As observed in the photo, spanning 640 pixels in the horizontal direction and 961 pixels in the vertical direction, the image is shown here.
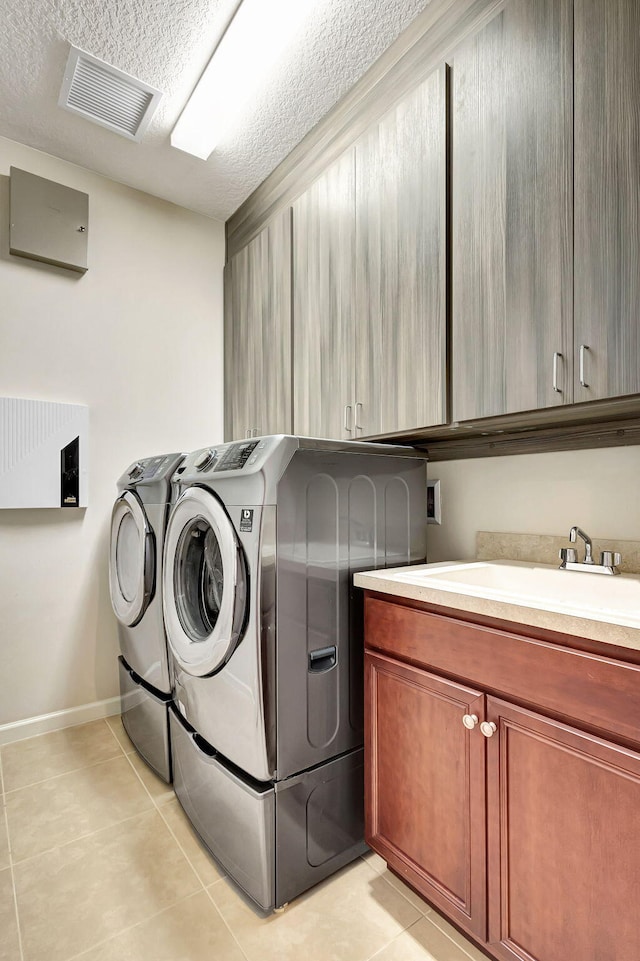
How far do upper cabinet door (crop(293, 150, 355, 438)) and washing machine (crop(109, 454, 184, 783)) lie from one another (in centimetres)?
64

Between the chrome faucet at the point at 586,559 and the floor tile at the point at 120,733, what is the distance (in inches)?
80.2

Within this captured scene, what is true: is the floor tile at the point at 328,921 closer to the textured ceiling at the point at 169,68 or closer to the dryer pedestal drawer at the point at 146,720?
the dryer pedestal drawer at the point at 146,720

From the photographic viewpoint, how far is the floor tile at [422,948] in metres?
1.19

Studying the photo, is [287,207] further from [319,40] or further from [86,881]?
[86,881]

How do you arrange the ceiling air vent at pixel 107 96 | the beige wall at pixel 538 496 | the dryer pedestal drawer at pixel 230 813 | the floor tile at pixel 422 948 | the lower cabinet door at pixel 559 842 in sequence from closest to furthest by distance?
the lower cabinet door at pixel 559 842
the floor tile at pixel 422 948
the dryer pedestal drawer at pixel 230 813
the beige wall at pixel 538 496
the ceiling air vent at pixel 107 96

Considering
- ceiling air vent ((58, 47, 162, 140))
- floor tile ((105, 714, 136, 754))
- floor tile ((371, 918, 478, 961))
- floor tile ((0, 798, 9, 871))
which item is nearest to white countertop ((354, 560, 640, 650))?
floor tile ((371, 918, 478, 961))

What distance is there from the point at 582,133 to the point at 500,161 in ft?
0.74

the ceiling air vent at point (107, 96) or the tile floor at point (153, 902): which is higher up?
the ceiling air vent at point (107, 96)

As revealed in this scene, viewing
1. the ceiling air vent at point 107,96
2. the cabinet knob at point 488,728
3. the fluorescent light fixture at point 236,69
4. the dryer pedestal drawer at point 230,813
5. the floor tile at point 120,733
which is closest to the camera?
the cabinet knob at point 488,728

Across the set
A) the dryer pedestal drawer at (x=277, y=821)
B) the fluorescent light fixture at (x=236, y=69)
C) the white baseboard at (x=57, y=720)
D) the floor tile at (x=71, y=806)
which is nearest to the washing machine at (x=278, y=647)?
the dryer pedestal drawer at (x=277, y=821)

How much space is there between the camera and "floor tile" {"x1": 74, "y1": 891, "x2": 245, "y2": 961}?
1207mm

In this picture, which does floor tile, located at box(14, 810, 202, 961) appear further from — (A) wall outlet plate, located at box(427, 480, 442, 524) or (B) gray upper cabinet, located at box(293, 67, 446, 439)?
(B) gray upper cabinet, located at box(293, 67, 446, 439)

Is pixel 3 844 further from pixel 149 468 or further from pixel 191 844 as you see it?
pixel 149 468

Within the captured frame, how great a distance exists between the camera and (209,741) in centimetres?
153
